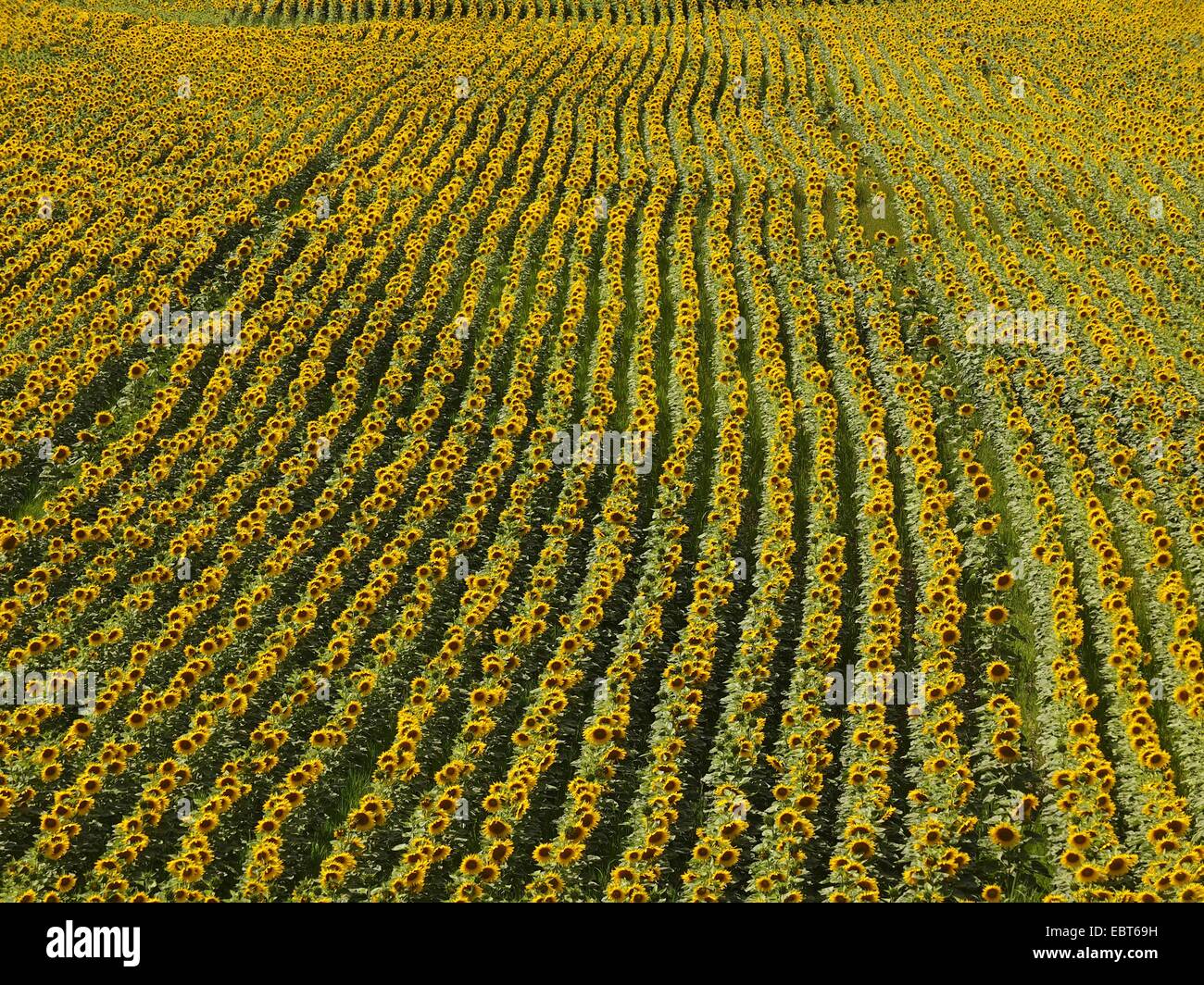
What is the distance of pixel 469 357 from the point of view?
17688mm

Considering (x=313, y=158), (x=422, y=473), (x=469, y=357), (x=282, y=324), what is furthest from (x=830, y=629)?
(x=313, y=158)

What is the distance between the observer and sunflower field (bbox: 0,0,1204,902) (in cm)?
943

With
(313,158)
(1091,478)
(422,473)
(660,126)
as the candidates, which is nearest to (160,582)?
(422,473)

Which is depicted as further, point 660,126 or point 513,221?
point 660,126

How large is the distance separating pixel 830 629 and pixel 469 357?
27.4ft

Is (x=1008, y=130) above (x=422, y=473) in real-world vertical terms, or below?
above

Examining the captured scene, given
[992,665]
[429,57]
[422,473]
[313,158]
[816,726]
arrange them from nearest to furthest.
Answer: [816,726] < [992,665] < [422,473] < [313,158] < [429,57]

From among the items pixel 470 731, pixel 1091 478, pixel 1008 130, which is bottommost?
pixel 470 731

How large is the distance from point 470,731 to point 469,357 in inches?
335

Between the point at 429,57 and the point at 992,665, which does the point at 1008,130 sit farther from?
the point at 992,665

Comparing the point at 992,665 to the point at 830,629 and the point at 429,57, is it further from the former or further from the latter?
the point at 429,57

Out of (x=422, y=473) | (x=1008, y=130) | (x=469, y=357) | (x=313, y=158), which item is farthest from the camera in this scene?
(x=1008, y=130)

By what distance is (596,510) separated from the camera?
552 inches

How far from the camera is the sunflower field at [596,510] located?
943 cm
